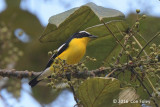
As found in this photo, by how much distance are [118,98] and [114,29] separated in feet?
2.80

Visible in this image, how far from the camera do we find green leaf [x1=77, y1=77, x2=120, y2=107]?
1.86m

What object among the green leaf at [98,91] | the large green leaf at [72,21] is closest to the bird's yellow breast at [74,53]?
the large green leaf at [72,21]

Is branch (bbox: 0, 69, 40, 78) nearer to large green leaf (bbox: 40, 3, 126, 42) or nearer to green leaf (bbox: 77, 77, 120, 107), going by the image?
large green leaf (bbox: 40, 3, 126, 42)

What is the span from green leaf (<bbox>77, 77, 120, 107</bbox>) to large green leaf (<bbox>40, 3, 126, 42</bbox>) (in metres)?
0.45

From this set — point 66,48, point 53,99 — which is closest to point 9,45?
point 66,48

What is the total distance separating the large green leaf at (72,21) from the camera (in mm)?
2125

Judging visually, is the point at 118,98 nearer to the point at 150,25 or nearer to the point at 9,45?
the point at 150,25

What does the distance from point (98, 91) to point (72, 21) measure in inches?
29.8

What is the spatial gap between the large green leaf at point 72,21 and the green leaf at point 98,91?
45 cm

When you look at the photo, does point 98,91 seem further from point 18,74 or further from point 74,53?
point 74,53

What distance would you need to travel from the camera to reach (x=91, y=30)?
2594 mm

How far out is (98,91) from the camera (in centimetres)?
192

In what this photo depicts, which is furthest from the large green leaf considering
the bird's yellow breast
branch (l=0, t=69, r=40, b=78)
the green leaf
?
the bird's yellow breast

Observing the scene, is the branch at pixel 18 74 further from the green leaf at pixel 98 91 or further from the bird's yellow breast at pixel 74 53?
the bird's yellow breast at pixel 74 53
